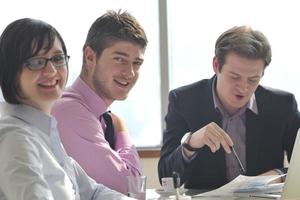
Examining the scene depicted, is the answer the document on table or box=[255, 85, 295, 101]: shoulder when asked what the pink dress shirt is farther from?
box=[255, 85, 295, 101]: shoulder

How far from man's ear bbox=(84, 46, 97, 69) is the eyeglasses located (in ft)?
1.70

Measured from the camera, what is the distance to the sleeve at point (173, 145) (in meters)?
2.12

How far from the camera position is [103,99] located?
75.4 inches

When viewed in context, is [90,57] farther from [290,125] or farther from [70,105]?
[290,125]

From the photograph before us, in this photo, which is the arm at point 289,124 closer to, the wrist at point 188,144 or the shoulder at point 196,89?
the shoulder at point 196,89

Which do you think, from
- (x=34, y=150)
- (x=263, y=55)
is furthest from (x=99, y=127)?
(x=263, y=55)

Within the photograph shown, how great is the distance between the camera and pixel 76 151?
5.56ft

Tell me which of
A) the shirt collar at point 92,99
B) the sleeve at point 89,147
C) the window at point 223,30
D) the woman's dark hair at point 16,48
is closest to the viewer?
the woman's dark hair at point 16,48

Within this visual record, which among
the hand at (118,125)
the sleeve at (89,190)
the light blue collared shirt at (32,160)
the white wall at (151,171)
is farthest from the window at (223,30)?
the light blue collared shirt at (32,160)

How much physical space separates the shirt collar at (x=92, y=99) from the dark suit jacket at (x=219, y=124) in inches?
17.2

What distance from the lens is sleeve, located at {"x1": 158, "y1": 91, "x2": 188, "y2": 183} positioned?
2.12 m

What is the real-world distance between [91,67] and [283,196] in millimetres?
870

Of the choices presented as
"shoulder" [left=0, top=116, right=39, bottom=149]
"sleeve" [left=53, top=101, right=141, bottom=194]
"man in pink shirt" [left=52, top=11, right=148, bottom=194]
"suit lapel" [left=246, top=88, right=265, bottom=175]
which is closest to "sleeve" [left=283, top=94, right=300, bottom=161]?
"suit lapel" [left=246, top=88, right=265, bottom=175]

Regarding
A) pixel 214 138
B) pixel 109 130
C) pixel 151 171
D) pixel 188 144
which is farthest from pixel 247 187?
pixel 151 171
